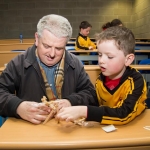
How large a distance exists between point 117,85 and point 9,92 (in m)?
0.61

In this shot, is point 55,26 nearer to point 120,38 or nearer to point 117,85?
point 120,38

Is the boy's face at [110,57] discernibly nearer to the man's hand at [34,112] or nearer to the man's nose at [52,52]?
the man's nose at [52,52]

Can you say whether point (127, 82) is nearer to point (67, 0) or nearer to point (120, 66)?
Answer: point (120, 66)

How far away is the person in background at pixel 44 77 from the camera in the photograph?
42.4 inches

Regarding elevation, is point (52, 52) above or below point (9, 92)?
above

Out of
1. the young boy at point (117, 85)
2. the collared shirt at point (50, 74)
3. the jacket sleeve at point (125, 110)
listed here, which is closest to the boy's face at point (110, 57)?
the young boy at point (117, 85)

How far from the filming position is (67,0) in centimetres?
914

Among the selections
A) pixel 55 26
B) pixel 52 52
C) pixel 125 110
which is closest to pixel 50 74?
pixel 52 52

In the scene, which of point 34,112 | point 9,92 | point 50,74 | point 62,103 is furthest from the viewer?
point 50,74

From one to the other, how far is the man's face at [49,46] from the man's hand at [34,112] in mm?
310

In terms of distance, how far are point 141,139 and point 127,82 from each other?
42 centimetres

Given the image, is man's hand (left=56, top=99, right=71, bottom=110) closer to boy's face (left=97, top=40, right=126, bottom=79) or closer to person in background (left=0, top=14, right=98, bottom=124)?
person in background (left=0, top=14, right=98, bottom=124)

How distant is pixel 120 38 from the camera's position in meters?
1.16

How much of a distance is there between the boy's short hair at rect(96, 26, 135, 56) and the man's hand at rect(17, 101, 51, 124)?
452 millimetres
